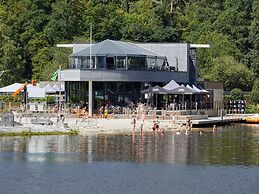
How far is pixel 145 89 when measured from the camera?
85625mm

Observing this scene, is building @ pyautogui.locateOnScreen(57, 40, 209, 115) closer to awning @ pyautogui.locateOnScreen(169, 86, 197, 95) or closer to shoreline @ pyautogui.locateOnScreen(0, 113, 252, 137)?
awning @ pyautogui.locateOnScreen(169, 86, 197, 95)

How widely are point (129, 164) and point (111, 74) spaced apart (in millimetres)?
36312

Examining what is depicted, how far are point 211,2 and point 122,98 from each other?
213 feet

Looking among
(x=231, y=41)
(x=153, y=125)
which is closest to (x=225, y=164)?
(x=153, y=125)

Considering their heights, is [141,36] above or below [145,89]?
above

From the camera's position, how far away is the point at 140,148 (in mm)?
56594

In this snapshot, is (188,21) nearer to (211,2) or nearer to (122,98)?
(211,2)

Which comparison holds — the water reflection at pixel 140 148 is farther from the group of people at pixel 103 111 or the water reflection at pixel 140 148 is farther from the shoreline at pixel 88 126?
the group of people at pixel 103 111

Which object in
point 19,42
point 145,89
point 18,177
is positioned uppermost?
point 19,42

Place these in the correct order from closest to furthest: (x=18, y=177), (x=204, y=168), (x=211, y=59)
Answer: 1. (x=18, y=177)
2. (x=204, y=168)
3. (x=211, y=59)

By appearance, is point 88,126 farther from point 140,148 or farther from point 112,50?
point 112,50

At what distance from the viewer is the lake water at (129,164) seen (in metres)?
40.1

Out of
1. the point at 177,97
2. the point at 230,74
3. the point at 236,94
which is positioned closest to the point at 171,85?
the point at 177,97

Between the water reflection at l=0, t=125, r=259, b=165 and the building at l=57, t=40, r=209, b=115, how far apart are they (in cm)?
1602
